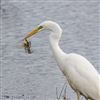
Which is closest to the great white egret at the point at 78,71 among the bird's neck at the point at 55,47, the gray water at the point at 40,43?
the bird's neck at the point at 55,47

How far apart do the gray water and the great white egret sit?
2.13 metres

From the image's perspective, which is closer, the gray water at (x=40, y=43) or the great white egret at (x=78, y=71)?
the great white egret at (x=78, y=71)

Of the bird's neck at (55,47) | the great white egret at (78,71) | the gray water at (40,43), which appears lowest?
the gray water at (40,43)

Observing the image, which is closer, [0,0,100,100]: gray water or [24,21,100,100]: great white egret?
[24,21,100,100]: great white egret

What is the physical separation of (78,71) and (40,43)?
20.9ft

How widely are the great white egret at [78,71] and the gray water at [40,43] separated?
83.9 inches

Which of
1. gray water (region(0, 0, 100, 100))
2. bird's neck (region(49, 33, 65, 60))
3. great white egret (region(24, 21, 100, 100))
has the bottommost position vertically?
gray water (region(0, 0, 100, 100))

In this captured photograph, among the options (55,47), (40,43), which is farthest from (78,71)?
(40,43)

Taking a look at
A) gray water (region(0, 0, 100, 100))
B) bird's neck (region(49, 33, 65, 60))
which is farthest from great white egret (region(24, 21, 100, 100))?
gray water (region(0, 0, 100, 100))

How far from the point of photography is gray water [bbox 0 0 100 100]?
1176cm

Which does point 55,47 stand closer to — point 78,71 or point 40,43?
point 78,71

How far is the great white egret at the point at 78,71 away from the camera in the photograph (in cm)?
843

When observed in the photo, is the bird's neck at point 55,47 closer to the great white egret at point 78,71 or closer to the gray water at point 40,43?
the great white egret at point 78,71

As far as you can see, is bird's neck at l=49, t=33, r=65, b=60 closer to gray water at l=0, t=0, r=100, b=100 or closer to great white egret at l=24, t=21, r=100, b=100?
great white egret at l=24, t=21, r=100, b=100
